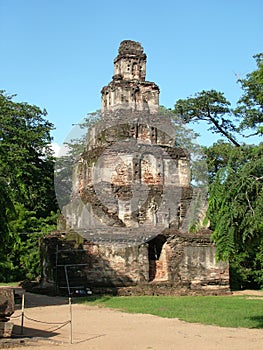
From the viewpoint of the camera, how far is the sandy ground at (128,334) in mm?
9109

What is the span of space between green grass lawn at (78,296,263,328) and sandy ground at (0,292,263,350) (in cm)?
63

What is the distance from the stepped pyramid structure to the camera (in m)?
20.1

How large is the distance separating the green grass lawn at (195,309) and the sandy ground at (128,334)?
2.07 feet

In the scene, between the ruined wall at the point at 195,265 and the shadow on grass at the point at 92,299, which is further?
the ruined wall at the point at 195,265

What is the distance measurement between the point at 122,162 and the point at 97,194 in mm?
2043

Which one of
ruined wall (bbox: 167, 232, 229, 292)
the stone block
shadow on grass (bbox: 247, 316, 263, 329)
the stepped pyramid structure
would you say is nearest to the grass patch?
the stepped pyramid structure

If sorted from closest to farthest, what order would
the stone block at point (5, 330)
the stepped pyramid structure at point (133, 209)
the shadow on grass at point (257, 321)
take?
the stone block at point (5, 330), the shadow on grass at point (257, 321), the stepped pyramid structure at point (133, 209)

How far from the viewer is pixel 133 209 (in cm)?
2311

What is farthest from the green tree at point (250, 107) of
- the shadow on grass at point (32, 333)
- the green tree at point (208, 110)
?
the shadow on grass at point (32, 333)

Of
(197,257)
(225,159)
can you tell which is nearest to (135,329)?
(197,257)

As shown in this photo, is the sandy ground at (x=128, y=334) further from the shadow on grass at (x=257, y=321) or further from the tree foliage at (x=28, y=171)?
the tree foliage at (x=28, y=171)

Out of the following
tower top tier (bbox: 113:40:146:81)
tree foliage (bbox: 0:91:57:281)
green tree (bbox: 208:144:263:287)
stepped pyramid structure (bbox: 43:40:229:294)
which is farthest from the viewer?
tree foliage (bbox: 0:91:57:281)

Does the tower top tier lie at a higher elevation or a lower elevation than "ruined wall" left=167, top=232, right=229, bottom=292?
higher

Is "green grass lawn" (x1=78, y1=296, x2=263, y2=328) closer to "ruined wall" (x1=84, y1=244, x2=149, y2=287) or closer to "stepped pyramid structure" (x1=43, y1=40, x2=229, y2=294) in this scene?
"ruined wall" (x1=84, y1=244, x2=149, y2=287)
